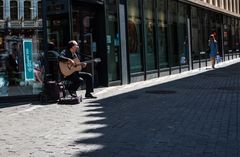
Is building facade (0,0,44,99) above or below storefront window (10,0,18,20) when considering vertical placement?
below

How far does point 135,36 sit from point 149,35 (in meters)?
1.50

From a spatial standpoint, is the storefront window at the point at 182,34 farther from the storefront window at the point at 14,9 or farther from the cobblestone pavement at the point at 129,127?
the storefront window at the point at 14,9

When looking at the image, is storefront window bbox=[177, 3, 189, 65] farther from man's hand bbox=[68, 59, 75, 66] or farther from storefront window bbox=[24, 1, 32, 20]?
man's hand bbox=[68, 59, 75, 66]

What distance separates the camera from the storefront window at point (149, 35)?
1937cm

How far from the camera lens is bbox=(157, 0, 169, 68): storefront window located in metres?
20.8

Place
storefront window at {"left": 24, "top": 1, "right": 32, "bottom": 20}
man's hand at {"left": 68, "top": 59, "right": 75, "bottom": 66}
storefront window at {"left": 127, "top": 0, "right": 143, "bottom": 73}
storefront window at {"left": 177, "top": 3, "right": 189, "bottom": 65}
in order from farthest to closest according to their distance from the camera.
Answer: storefront window at {"left": 177, "top": 3, "right": 189, "bottom": 65} < storefront window at {"left": 127, "top": 0, "right": 143, "bottom": 73} < storefront window at {"left": 24, "top": 1, "right": 32, "bottom": 20} < man's hand at {"left": 68, "top": 59, "right": 75, "bottom": 66}

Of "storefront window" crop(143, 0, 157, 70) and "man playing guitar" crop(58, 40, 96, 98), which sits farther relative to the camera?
"storefront window" crop(143, 0, 157, 70)

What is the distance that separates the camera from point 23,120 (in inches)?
383

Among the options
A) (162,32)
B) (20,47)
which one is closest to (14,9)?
(20,47)

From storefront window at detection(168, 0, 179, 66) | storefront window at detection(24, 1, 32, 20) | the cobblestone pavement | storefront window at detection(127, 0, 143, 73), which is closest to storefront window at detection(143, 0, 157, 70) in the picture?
storefront window at detection(127, 0, 143, 73)

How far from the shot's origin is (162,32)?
21156 millimetres

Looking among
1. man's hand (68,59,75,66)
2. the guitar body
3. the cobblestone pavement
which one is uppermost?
man's hand (68,59,75,66)

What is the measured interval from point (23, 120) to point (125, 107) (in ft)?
8.22

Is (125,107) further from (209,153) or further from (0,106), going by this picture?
(209,153)
